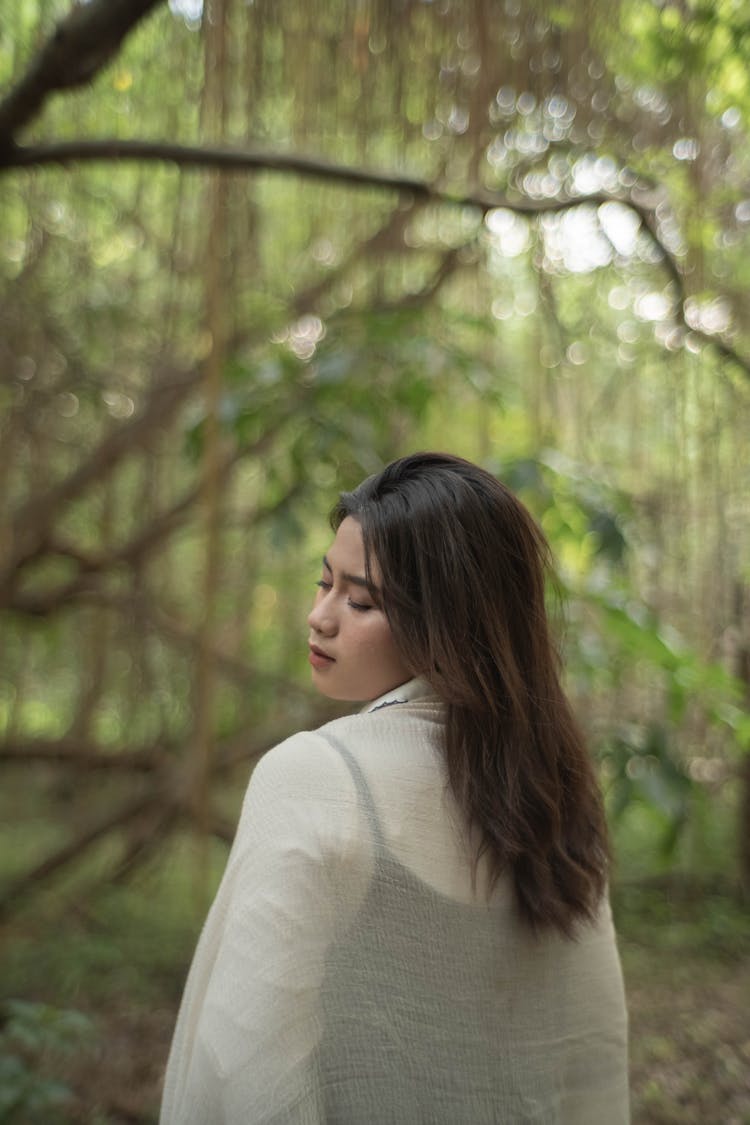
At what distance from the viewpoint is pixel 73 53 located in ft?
6.82

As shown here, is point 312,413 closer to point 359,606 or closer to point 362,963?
point 359,606

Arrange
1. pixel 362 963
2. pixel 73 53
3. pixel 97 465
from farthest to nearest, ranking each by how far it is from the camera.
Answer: pixel 97 465 → pixel 73 53 → pixel 362 963

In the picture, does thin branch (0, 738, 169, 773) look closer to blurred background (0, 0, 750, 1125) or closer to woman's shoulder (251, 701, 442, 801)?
blurred background (0, 0, 750, 1125)

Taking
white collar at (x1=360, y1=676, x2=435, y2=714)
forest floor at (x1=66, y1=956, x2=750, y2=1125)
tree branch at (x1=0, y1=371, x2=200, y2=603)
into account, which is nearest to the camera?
white collar at (x1=360, y1=676, x2=435, y2=714)

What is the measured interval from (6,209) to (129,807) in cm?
197

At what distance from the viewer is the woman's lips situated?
3.14 ft

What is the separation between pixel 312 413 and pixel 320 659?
5.17 ft

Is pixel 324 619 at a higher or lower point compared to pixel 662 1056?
higher

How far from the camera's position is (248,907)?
0.83 metres

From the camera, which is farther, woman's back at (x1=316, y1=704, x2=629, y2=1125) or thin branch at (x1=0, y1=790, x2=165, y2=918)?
thin branch at (x1=0, y1=790, x2=165, y2=918)

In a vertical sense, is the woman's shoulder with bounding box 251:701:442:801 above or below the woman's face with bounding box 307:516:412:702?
below

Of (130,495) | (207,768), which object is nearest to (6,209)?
(130,495)

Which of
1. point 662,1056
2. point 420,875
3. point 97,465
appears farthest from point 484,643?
point 97,465

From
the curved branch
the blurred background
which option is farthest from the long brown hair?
the curved branch
